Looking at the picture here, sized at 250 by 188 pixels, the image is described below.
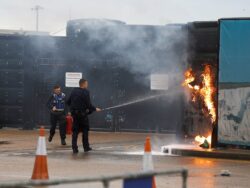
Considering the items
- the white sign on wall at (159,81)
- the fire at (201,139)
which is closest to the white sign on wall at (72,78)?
the white sign on wall at (159,81)

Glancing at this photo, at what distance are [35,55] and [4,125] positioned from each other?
2800 millimetres

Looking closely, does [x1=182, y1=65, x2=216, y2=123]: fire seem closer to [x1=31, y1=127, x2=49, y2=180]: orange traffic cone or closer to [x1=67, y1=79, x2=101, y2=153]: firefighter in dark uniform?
[x1=67, y1=79, x2=101, y2=153]: firefighter in dark uniform

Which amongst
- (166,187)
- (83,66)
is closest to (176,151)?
(166,187)

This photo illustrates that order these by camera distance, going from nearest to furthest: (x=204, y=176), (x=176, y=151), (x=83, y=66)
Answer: (x=204, y=176)
(x=176, y=151)
(x=83, y=66)

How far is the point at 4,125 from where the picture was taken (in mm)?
22734

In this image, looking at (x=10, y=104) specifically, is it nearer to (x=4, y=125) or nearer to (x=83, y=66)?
(x=4, y=125)

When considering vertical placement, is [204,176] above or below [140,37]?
below

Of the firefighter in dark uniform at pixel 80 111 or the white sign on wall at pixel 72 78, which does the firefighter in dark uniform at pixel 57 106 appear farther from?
the white sign on wall at pixel 72 78

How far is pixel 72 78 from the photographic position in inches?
857

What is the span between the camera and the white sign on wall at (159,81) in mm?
20469

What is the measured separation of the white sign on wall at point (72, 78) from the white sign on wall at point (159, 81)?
8.59ft

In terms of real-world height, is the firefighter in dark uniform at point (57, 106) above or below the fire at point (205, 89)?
below

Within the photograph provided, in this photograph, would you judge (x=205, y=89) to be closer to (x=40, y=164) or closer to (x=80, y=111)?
(x=80, y=111)

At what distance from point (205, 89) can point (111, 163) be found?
4.25 metres
